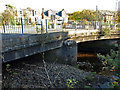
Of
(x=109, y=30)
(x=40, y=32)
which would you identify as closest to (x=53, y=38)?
(x=40, y=32)

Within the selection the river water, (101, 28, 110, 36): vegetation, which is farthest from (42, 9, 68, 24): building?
the river water

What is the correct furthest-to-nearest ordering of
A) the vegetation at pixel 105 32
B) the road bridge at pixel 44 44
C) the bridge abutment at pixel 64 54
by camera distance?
the vegetation at pixel 105 32, the bridge abutment at pixel 64 54, the road bridge at pixel 44 44

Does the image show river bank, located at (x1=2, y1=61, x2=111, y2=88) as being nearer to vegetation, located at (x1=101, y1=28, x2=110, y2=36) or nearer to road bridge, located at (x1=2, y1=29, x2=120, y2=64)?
road bridge, located at (x1=2, y1=29, x2=120, y2=64)

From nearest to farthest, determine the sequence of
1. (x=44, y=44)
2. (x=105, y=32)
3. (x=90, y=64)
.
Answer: (x=44, y=44) < (x=90, y=64) < (x=105, y=32)

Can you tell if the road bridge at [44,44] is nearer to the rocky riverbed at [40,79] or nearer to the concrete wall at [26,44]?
the concrete wall at [26,44]

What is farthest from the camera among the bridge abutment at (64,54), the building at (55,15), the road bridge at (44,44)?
the building at (55,15)

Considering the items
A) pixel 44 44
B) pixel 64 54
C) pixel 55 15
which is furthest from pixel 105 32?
pixel 55 15

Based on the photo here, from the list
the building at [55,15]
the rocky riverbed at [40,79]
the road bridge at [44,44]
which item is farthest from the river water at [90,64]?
the building at [55,15]

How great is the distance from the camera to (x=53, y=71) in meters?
10.8

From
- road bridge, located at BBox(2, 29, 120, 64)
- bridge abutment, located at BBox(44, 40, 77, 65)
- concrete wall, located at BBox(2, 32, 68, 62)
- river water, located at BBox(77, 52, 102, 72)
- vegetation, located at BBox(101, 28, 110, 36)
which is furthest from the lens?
vegetation, located at BBox(101, 28, 110, 36)

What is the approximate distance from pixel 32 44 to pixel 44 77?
251 cm

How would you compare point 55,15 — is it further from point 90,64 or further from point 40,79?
point 40,79

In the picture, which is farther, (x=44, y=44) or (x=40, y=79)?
(x=44, y=44)

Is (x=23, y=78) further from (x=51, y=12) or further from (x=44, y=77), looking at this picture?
(x=51, y=12)
